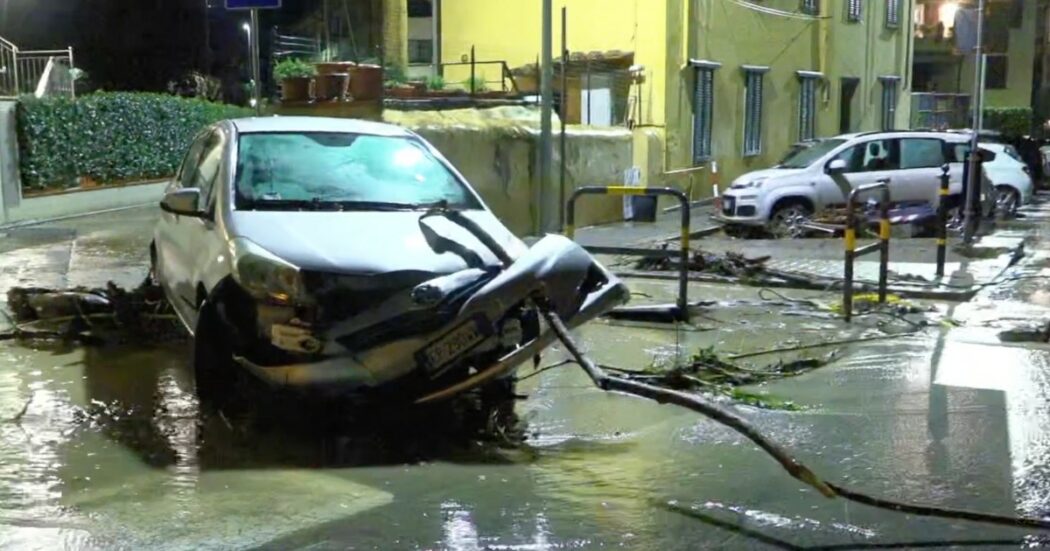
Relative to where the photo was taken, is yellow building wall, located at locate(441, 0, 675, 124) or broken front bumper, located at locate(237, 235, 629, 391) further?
yellow building wall, located at locate(441, 0, 675, 124)

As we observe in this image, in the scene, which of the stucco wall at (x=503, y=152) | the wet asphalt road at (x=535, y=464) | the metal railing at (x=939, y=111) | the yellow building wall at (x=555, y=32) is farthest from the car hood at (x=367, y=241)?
the metal railing at (x=939, y=111)

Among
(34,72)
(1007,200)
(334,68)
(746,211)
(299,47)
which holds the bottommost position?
(1007,200)

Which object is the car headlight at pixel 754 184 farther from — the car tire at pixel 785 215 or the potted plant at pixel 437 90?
the potted plant at pixel 437 90

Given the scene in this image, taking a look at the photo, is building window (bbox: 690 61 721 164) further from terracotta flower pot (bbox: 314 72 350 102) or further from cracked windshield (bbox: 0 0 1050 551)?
terracotta flower pot (bbox: 314 72 350 102)

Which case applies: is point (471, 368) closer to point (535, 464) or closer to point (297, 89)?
point (535, 464)

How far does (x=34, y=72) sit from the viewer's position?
Result: 21.0m

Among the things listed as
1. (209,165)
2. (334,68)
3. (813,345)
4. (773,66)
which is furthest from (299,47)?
(813,345)

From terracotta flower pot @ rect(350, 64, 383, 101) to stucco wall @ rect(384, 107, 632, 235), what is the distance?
1.29 feet

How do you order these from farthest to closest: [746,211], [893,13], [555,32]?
[893,13] → [555,32] → [746,211]

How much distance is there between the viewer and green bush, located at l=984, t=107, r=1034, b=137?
42.7m

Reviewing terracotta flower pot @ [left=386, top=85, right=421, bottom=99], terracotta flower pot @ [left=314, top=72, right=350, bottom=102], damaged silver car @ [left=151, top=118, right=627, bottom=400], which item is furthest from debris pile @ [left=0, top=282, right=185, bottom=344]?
terracotta flower pot @ [left=386, top=85, right=421, bottom=99]

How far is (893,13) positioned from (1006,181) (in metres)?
12.2

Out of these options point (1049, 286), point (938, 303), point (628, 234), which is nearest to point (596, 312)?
point (938, 303)

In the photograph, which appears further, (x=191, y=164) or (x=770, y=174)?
(x=770, y=174)
